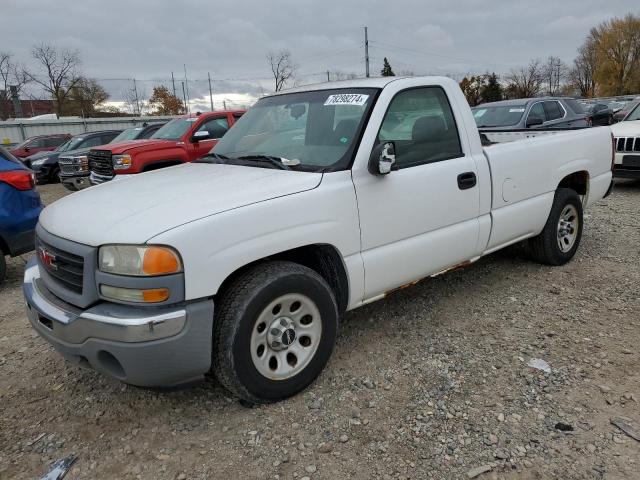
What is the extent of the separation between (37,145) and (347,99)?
20.6 meters

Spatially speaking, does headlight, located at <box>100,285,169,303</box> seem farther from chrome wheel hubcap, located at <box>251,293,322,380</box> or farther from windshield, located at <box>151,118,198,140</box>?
windshield, located at <box>151,118,198,140</box>

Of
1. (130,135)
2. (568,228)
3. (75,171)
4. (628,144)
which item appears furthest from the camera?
(130,135)

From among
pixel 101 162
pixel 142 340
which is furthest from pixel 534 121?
pixel 142 340

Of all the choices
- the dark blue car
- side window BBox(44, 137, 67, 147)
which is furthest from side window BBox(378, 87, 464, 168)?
side window BBox(44, 137, 67, 147)

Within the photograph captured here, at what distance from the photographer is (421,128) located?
3.56 meters

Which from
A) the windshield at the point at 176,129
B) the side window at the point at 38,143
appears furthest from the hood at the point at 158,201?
the side window at the point at 38,143

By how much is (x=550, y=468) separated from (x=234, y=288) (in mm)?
1794

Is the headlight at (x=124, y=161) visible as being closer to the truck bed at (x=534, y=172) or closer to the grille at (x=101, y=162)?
the grille at (x=101, y=162)

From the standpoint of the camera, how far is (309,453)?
100 inches

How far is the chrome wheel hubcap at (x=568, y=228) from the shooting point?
4952 millimetres

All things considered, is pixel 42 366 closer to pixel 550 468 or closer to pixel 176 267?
pixel 176 267

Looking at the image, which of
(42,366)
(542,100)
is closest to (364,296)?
(42,366)

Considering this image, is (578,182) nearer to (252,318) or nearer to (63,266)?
(252,318)

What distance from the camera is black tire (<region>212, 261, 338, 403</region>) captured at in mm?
2586
